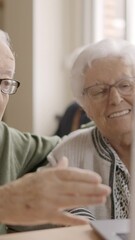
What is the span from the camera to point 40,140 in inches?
61.4

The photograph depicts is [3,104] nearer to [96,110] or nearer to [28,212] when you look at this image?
[96,110]

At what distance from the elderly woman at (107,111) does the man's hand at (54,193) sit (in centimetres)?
59

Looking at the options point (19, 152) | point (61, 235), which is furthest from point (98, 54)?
point (61, 235)

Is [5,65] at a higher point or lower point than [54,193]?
higher

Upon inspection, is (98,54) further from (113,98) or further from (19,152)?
(19,152)

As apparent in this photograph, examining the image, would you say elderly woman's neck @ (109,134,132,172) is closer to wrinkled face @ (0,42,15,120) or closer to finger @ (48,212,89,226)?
wrinkled face @ (0,42,15,120)

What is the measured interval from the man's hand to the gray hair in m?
0.72

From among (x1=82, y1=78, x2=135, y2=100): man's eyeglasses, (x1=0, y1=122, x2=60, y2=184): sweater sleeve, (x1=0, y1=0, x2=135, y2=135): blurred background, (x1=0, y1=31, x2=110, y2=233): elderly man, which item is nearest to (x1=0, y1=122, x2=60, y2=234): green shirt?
(x1=0, y1=122, x2=60, y2=184): sweater sleeve

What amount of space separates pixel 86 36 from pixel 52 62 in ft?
1.11

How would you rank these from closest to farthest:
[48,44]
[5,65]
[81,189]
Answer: [81,189] → [5,65] → [48,44]

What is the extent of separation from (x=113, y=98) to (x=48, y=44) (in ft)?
6.72

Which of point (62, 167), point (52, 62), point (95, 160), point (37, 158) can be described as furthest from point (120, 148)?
point (52, 62)

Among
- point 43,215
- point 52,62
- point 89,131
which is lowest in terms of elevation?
point 43,215

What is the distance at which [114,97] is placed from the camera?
137 centimetres
